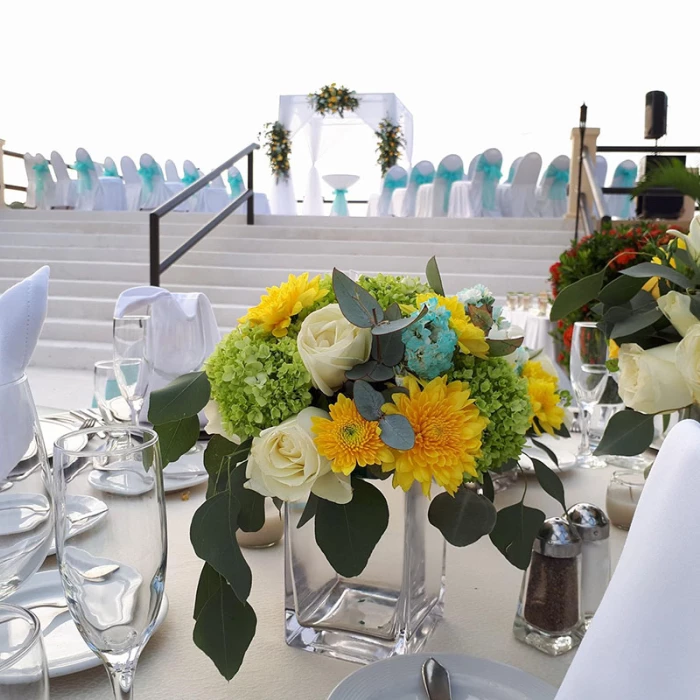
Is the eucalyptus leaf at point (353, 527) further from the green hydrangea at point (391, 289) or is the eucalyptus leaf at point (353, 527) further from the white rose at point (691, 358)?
the white rose at point (691, 358)

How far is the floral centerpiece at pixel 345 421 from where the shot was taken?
1.72 feet

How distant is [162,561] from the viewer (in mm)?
473

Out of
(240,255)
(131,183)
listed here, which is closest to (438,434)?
(240,255)

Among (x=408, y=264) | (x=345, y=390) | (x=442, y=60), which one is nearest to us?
(x=345, y=390)

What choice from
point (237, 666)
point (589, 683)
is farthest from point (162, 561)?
point (589, 683)

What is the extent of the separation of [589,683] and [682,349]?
380mm

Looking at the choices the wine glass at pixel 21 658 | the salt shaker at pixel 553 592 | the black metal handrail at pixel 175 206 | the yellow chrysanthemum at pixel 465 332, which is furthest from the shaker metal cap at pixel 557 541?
the black metal handrail at pixel 175 206

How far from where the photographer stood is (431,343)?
0.54 m

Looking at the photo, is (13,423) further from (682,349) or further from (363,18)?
(363,18)

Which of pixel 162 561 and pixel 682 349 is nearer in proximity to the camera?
pixel 162 561

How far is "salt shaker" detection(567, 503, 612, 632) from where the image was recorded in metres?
0.69

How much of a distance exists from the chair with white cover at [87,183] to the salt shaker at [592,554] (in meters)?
10.4

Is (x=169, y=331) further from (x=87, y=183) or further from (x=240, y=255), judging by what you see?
(x=87, y=183)

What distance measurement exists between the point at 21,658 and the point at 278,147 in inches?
429
